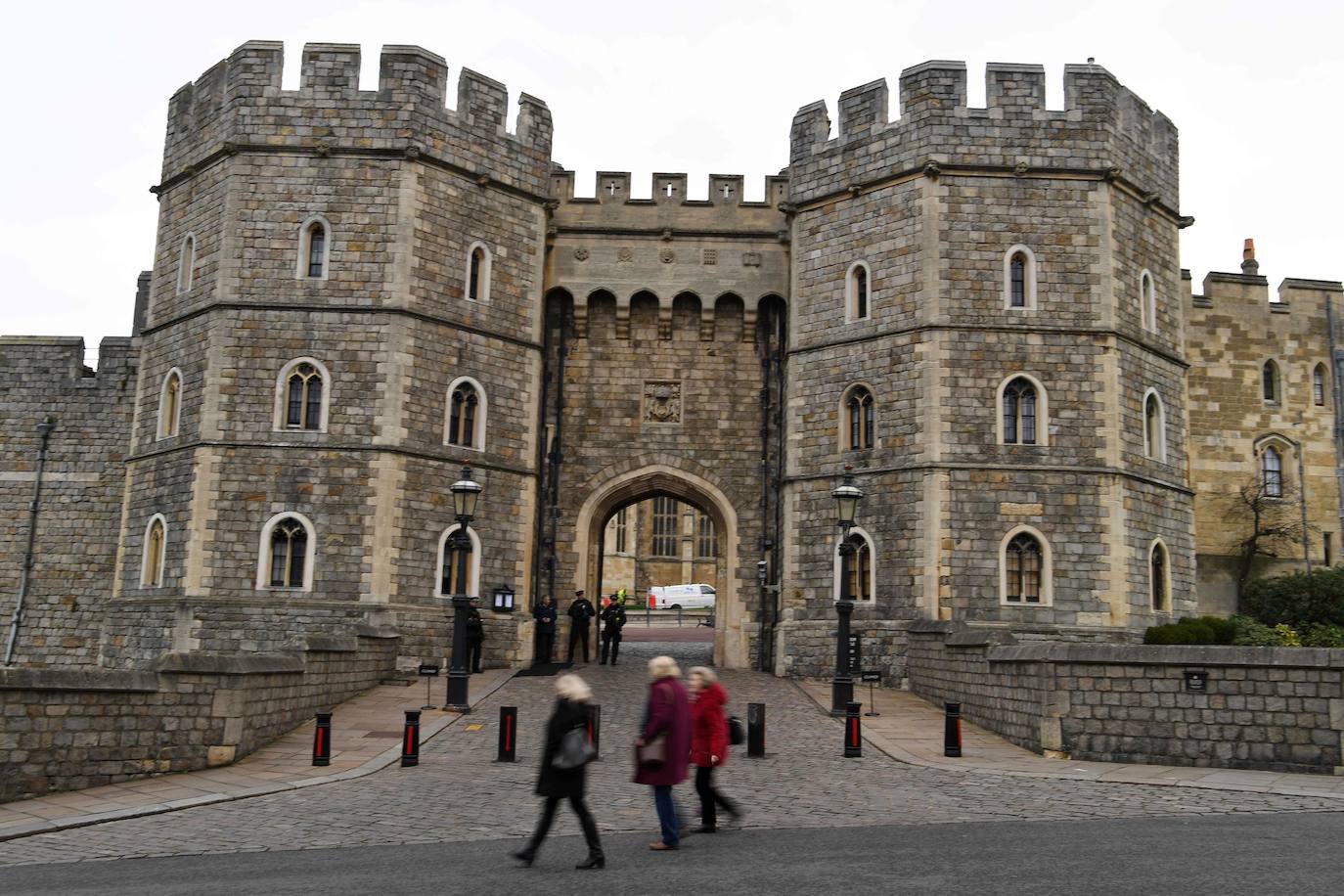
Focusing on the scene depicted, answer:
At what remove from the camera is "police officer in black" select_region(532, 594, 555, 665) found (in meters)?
23.3

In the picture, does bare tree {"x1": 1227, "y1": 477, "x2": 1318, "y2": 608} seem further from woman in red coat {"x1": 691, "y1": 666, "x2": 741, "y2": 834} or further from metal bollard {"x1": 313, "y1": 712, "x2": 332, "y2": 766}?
metal bollard {"x1": 313, "y1": 712, "x2": 332, "y2": 766}

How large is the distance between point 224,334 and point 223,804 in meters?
12.6

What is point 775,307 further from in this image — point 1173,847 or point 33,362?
point 1173,847

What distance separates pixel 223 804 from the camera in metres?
11.9

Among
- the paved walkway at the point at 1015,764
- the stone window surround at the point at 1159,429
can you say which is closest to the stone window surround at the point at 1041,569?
the stone window surround at the point at 1159,429

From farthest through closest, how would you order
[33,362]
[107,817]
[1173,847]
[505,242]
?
[33,362], [505,242], [107,817], [1173,847]

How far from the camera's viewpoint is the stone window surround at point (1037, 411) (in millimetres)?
22266

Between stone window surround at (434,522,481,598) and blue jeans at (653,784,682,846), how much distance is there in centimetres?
1407

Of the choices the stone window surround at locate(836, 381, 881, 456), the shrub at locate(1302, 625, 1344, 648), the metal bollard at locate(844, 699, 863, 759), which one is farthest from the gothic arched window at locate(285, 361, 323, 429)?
the shrub at locate(1302, 625, 1344, 648)

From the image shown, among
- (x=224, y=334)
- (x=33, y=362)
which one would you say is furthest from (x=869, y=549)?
(x=33, y=362)

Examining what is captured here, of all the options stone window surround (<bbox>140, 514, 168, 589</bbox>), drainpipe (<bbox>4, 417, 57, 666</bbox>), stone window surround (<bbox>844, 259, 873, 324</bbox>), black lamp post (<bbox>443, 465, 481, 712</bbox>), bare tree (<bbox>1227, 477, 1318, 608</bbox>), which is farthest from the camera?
bare tree (<bbox>1227, 477, 1318, 608</bbox>)

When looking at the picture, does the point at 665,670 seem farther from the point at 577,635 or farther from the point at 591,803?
the point at 577,635

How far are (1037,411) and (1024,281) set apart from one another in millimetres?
2378

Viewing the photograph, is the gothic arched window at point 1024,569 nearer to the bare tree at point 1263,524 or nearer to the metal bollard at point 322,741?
the bare tree at point 1263,524
